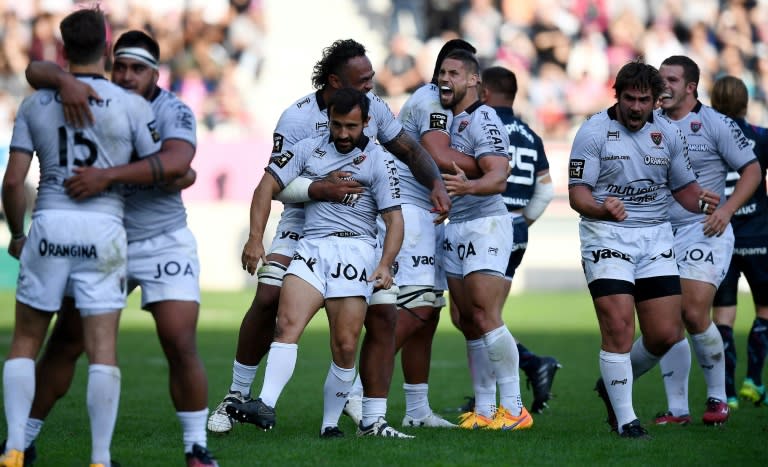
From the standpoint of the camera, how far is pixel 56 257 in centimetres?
617

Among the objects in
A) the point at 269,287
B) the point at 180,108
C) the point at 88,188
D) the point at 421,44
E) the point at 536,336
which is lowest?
the point at 536,336

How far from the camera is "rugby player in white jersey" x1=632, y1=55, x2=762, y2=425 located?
9.12 m

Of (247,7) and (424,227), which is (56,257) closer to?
(424,227)

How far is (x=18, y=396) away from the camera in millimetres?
6211

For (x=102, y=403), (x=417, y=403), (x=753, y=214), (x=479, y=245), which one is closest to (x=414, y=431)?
(x=417, y=403)

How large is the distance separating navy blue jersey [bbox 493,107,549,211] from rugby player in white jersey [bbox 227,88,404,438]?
227cm

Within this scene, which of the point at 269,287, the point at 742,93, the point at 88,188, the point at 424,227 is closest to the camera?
the point at 88,188

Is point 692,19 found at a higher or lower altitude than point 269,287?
higher

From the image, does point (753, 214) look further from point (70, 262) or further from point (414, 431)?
point (70, 262)

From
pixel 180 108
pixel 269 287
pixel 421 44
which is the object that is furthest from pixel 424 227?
pixel 421 44

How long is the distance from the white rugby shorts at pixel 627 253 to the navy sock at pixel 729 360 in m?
2.22

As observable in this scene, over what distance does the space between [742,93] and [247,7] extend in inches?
640

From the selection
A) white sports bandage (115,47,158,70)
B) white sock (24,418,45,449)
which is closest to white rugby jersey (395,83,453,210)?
white sports bandage (115,47,158,70)

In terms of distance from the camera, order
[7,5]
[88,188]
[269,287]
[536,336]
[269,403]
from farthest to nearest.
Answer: [7,5], [536,336], [269,287], [269,403], [88,188]
